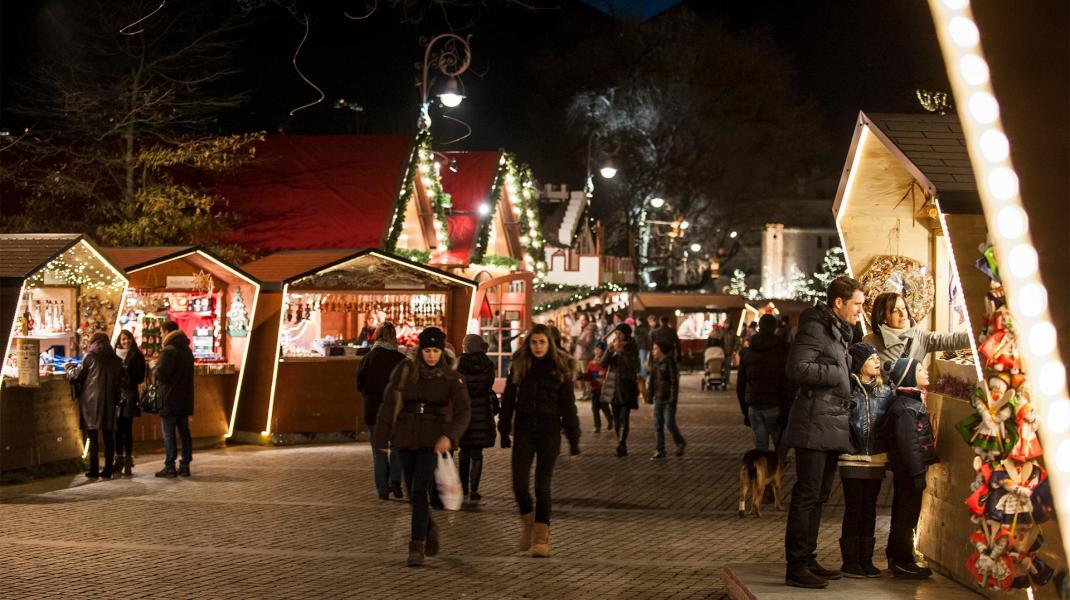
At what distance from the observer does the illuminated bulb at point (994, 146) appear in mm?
3076

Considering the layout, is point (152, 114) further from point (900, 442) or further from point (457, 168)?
point (900, 442)

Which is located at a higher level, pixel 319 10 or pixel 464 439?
pixel 319 10

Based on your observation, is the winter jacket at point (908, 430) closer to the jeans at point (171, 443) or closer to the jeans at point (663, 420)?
the jeans at point (663, 420)

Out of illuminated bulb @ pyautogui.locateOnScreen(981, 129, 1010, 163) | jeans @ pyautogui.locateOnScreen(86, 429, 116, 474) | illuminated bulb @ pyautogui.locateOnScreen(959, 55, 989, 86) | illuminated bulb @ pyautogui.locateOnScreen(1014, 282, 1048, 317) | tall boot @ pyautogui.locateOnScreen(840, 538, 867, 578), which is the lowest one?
tall boot @ pyautogui.locateOnScreen(840, 538, 867, 578)

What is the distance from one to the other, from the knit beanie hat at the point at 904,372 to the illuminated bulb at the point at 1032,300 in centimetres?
537

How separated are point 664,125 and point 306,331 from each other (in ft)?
107

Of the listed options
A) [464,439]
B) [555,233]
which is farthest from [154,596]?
[555,233]

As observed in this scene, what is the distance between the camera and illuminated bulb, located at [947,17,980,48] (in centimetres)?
311

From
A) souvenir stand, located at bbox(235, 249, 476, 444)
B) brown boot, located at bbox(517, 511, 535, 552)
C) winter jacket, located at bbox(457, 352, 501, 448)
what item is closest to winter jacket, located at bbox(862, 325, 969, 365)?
brown boot, located at bbox(517, 511, 535, 552)

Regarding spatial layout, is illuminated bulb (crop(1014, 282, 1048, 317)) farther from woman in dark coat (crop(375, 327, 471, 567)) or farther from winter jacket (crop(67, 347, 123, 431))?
winter jacket (crop(67, 347, 123, 431))

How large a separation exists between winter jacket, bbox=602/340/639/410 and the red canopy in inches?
306

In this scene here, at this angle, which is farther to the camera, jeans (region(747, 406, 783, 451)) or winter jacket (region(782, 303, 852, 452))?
jeans (region(747, 406, 783, 451))

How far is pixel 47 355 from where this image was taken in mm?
15578

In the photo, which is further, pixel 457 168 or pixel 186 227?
pixel 457 168
